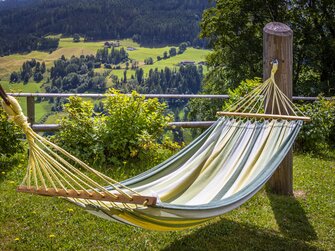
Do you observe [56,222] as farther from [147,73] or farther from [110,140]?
[147,73]

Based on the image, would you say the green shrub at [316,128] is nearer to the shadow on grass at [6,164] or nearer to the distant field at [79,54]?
the shadow on grass at [6,164]

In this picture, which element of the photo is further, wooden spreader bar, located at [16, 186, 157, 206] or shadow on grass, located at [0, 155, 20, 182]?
shadow on grass, located at [0, 155, 20, 182]

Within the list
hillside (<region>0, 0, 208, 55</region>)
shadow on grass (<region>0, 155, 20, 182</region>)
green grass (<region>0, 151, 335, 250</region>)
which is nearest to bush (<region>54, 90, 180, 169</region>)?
shadow on grass (<region>0, 155, 20, 182</region>)

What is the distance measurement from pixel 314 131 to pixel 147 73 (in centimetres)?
7220

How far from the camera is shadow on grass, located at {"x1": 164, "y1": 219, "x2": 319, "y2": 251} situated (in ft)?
9.39

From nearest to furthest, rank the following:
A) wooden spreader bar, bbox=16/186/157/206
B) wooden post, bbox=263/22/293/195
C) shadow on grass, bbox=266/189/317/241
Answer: wooden spreader bar, bbox=16/186/157/206
shadow on grass, bbox=266/189/317/241
wooden post, bbox=263/22/293/195

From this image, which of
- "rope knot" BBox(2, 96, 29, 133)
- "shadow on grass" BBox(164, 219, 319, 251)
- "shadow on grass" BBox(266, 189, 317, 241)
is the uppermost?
"rope knot" BBox(2, 96, 29, 133)

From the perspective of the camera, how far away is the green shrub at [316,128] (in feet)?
18.6

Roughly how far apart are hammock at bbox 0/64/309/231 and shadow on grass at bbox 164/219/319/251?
16.3 inches

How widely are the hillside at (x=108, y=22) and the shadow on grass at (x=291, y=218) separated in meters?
94.2

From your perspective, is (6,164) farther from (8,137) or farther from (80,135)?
(80,135)

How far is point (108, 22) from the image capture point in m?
106

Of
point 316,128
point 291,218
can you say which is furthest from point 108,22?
point 291,218

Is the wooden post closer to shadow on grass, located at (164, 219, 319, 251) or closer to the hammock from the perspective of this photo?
the hammock
